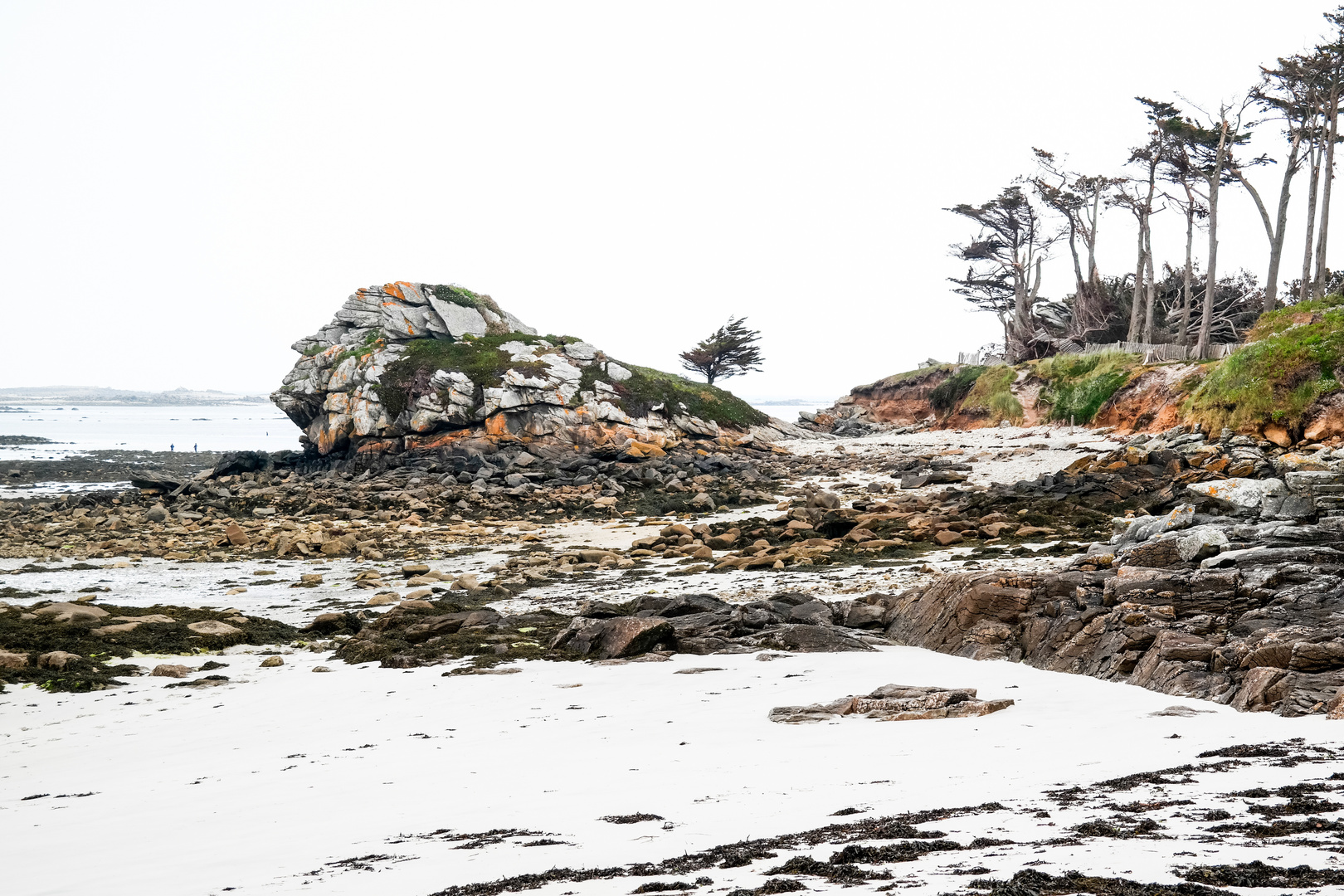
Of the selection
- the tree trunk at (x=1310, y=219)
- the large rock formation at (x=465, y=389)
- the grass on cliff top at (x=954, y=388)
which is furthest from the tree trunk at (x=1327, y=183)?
the large rock formation at (x=465, y=389)

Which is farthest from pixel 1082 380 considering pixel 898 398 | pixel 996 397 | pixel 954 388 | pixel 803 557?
pixel 803 557

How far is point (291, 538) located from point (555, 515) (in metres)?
6.34

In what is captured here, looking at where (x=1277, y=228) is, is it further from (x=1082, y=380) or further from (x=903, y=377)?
(x=903, y=377)

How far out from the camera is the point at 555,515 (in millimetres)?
21812

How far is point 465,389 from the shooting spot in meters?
32.9

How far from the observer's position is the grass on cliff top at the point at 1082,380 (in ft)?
98.7

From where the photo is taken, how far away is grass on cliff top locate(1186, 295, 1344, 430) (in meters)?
19.3

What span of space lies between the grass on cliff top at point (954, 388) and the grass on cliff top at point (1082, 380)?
5.74 meters

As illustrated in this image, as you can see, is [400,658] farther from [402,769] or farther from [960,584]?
[960,584]

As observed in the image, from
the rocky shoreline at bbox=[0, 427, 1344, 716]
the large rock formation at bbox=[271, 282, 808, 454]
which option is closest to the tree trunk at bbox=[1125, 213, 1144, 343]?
the rocky shoreline at bbox=[0, 427, 1344, 716]

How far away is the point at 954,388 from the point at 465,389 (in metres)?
22.9

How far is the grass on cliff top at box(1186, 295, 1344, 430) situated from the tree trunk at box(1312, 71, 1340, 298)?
219 inches

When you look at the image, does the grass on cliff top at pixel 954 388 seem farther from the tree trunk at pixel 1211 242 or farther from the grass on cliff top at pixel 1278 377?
the grass on cliff top at pixel 1278 377

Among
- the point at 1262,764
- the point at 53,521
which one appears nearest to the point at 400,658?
the point at 1262,764
